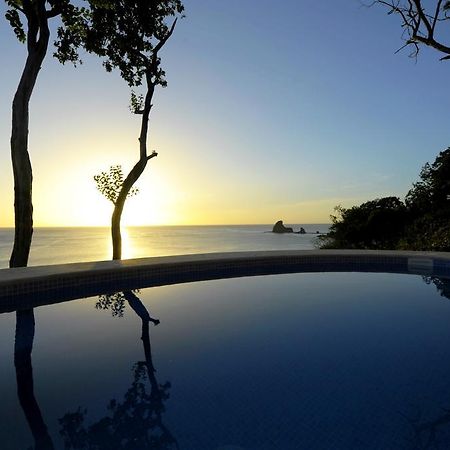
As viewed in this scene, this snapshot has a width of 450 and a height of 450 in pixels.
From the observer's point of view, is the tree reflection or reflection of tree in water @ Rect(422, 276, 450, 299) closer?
the tree reflection

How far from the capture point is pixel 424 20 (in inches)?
392

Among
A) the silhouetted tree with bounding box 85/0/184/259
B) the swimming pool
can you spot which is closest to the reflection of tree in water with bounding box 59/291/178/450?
the swimming pool

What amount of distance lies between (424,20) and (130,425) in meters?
12.3

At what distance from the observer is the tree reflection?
2453 millimetres

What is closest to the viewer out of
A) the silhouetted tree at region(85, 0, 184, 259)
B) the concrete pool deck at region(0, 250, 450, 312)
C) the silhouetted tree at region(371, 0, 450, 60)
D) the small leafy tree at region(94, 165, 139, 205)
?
the concrete pool deck at region(0, 250, 450, 312)

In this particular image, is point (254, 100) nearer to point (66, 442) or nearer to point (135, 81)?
point (135, 81)

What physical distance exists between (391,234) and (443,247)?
3384 mm

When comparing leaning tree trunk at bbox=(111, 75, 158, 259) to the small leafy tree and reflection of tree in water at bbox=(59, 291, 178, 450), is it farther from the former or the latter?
reflection of tree in water at bbox=(59, 291, 178, 450)

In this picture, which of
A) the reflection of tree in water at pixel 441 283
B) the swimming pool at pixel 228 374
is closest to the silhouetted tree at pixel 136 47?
the swimming pool at pixel 228 374

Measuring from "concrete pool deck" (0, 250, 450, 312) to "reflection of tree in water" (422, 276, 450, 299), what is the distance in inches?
19.4

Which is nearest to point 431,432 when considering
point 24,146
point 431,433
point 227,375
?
point 431,433

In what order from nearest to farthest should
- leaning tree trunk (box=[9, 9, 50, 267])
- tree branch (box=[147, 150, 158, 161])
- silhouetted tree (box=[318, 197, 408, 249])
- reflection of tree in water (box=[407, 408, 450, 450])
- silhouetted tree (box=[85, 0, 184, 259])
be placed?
reflection of tree in water (box=[407, 408, 450, 450]) → leaning tree trunk (box=[9, 9, 50, 267]) → silhouetted tree (box=[85, 0, 184, 259]) → tree branch (box=[147, 150, 158, 161]) → silhouetted tree (box=[318, 197, 408, 249])

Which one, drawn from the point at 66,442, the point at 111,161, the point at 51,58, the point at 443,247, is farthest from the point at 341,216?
the point at 66,442

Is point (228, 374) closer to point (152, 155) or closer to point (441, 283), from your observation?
point (441, 283)
